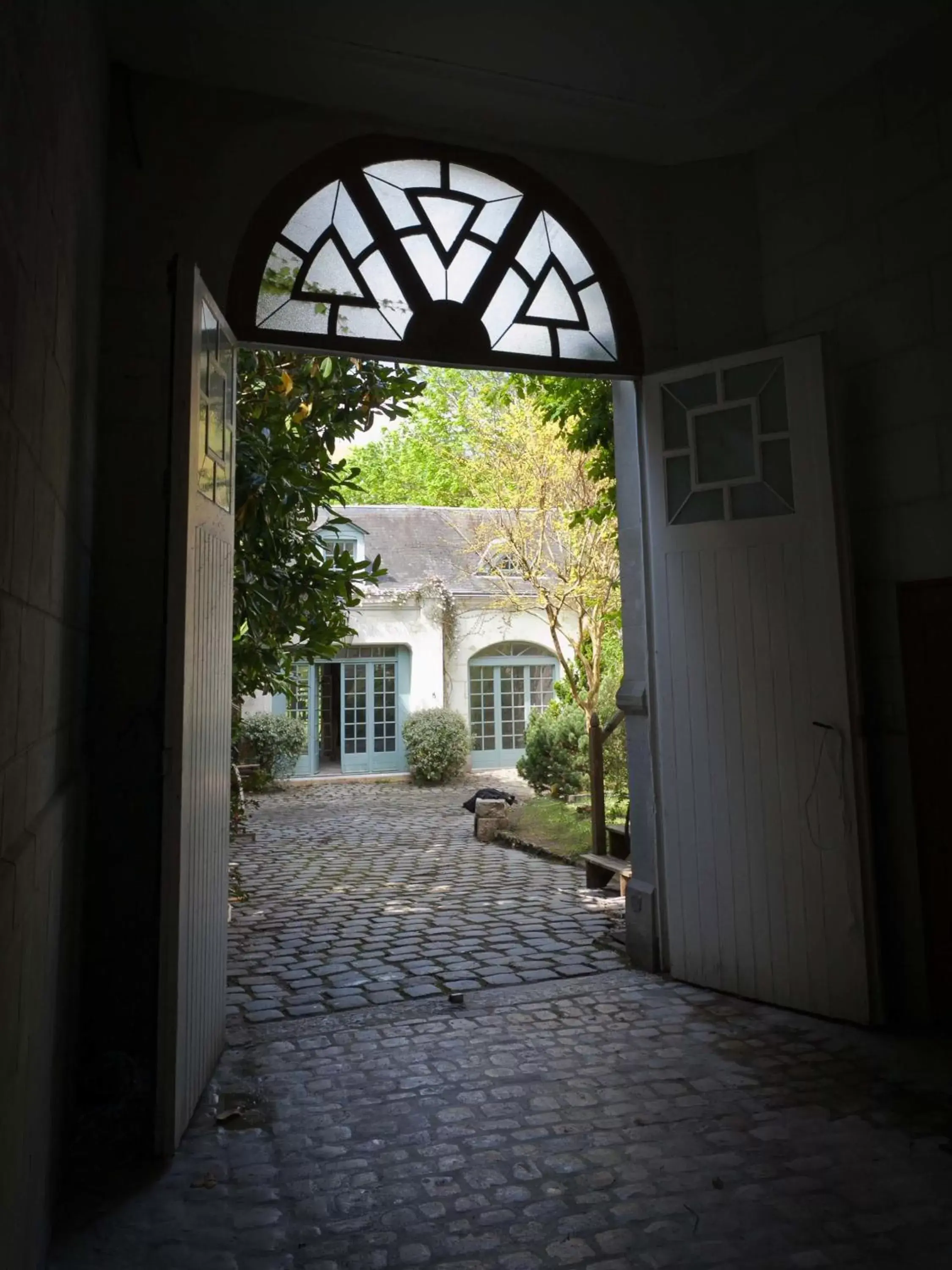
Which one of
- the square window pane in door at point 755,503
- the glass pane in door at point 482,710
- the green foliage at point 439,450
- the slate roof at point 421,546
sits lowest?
the glass pane in door at point 482,710

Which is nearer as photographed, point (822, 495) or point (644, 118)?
point (822, 495)

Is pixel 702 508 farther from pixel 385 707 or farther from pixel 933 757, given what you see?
pixel 385 707

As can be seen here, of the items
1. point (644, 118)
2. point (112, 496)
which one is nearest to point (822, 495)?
point (644, 118)

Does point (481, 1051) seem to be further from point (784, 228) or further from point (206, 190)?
point (784, 228)

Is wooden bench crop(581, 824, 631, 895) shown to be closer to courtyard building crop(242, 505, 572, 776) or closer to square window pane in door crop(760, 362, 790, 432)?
square window pane in door crop(760, 362, 790, 432)

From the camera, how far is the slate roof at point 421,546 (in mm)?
17875

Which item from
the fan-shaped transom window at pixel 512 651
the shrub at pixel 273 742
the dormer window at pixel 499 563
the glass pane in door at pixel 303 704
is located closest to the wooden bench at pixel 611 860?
the dormer window at pixel 499 563

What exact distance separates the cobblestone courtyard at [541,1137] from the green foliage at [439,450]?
3312 millimetres

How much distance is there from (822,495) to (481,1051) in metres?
2.92

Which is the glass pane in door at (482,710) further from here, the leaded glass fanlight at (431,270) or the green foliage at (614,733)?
the leaded glass fanlight at (431,270)

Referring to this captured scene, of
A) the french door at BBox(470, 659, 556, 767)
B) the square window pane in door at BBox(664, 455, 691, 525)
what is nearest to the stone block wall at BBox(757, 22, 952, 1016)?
the square window pane in door at BBox(664, 455, 691, 525)

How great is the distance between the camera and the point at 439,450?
18.7 meters

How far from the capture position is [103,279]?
378 cm

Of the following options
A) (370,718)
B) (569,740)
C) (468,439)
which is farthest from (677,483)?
(370,718)
